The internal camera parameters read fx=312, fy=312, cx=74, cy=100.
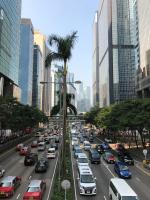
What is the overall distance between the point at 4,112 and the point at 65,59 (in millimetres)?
30261

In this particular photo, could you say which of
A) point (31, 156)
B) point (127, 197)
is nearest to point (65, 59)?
point (127, 197)

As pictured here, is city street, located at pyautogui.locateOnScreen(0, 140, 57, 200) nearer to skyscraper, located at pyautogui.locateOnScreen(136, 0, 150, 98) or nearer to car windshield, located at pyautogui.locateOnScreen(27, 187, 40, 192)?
car windshield, located at pyautogui.locateOnScreen(27, 187, 40, 192)

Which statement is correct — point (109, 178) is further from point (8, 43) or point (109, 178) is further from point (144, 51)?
point (144, 51)

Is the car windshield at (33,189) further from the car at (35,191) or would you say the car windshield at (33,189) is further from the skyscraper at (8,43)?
the skyscraper at (8,43)

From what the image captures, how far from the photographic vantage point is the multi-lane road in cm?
2923

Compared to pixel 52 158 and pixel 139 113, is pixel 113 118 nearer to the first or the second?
pixel 139 113

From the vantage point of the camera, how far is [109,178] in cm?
3744

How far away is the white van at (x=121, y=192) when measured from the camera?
24119mm

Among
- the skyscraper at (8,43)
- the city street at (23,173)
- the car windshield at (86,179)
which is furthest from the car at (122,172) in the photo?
the skyscraper at (8,43)

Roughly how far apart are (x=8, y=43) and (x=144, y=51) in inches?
2148

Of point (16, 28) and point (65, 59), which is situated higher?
point (16, 28)

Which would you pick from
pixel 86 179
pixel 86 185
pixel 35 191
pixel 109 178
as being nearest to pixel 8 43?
pixel 109 178

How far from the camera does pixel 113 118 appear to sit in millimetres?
79188

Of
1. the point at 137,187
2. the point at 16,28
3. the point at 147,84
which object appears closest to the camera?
the point at 137,187
